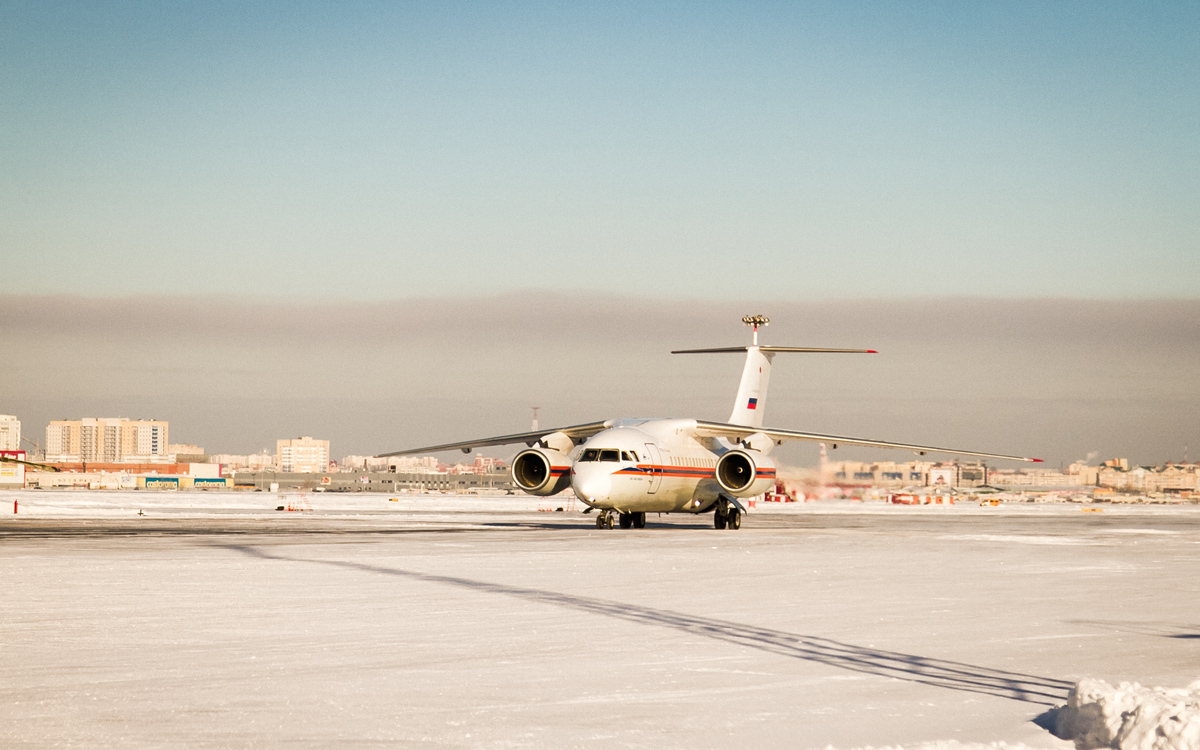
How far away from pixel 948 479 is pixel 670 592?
3211 inches

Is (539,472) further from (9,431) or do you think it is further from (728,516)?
(9,431)

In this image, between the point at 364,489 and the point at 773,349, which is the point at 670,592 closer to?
the point at 773,349

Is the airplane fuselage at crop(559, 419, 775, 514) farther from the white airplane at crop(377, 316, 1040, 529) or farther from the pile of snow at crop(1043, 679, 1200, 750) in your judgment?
the pile of snow at crop(1043, 679, 1200, 750)

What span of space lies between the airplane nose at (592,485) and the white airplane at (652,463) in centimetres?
3

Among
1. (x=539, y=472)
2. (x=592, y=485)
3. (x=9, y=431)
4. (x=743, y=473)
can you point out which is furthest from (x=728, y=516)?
(x=9, y=431)

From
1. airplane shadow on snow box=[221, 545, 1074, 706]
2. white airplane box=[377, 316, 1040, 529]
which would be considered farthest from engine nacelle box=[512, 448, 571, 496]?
airplane shadow on snow box=[221, 545, 1074, 706]

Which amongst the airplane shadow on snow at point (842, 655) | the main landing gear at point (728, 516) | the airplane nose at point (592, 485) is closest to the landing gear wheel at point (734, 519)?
the main landing gear at point (728, 516)

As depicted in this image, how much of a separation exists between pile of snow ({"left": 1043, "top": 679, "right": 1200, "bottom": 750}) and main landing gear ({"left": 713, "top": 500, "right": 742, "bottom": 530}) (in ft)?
88.3

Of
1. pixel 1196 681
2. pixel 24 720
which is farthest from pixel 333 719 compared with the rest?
pixel 1196 681

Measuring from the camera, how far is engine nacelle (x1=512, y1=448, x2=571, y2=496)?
31.8 m

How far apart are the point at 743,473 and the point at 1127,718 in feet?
82.7

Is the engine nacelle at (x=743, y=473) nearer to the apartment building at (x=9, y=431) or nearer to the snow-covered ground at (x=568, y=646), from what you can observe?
the snow-covered ground at (x=568, y=646)

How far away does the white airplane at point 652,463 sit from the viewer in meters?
29.3

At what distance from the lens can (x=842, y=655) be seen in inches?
363
